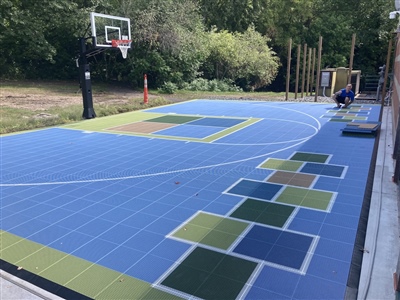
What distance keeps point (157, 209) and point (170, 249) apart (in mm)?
1019

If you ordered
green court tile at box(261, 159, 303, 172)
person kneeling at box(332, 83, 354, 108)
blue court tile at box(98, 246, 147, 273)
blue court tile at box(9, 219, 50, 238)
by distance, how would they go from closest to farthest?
blue court tile at box(98, 246, 147, 273) → blue court tile at box(9, 219, 50, 238) → green court tile at box(261, 159, 303, 172) → person kneeling at box(332, 83, 354, 108)

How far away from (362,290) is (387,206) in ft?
6.13

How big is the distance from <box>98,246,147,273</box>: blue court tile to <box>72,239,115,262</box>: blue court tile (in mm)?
70

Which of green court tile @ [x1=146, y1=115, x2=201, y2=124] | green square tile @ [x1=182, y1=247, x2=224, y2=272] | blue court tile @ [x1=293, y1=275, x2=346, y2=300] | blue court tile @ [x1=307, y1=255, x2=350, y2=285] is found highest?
green court tile @ [x1=146, y1=115, x2=201, y2=124]

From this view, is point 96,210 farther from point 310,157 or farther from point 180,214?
point 310,157

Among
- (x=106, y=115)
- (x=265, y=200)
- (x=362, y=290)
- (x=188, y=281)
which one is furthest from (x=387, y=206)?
(x=106, y=115)

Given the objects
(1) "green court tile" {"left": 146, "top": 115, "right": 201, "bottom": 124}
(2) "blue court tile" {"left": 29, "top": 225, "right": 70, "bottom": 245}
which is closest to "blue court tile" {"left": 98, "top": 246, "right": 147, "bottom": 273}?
(2) "blue court tile" {"left": 29, "top": 225, "right": 70, "bottom": 245}

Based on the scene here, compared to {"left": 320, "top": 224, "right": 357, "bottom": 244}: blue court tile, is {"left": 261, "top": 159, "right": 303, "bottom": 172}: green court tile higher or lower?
higher

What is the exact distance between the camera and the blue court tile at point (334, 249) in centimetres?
Result: 332

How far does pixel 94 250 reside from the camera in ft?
11.7

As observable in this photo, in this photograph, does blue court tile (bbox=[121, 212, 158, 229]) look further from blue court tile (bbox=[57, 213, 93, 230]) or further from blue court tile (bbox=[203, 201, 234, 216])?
blue court tile (bbox=[203, 201, 234, 216])

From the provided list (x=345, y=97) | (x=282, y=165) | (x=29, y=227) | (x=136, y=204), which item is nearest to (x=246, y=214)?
(x=136, y=204)

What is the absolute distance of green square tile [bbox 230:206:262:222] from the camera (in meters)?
4.18

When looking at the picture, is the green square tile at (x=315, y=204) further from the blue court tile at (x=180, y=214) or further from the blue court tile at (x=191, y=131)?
the blue court tile at (x=191, y=131)
